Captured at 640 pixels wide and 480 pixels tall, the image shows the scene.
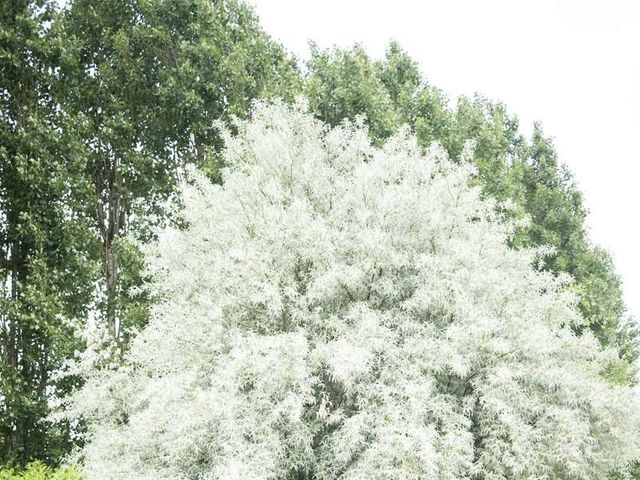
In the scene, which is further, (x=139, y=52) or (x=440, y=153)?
(x=139, y=52)

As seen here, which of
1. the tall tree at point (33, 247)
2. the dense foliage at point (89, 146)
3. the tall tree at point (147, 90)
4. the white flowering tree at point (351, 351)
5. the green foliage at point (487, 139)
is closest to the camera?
the white flowering tree at point (351, 351)

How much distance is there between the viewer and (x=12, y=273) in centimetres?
1798

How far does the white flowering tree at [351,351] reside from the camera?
1212 cm

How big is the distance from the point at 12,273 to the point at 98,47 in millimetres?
8193

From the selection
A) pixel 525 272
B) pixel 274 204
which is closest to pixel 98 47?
pixel 274 204

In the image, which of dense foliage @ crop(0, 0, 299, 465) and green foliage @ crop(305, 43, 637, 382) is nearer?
dense foliage @ crop(0, 0, 299, 465)

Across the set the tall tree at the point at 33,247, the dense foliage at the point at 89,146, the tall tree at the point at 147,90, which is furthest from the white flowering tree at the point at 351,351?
the tall tree at the point at 147,90

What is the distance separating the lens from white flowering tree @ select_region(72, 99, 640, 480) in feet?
39.8

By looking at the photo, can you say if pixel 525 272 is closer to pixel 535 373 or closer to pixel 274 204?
pixel 535 373

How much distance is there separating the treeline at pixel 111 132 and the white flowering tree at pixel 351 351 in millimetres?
2639

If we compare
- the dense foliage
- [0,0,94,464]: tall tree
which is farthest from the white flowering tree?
the dense foliage

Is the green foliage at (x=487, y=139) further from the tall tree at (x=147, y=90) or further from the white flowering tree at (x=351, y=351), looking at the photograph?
the white flowering tree at (x=351, y=351)

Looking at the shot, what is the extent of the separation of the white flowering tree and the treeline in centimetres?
264

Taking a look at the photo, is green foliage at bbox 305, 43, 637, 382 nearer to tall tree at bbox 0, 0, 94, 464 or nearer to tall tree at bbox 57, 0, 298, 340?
tall tree at bbox 57, 0, 298, 340
